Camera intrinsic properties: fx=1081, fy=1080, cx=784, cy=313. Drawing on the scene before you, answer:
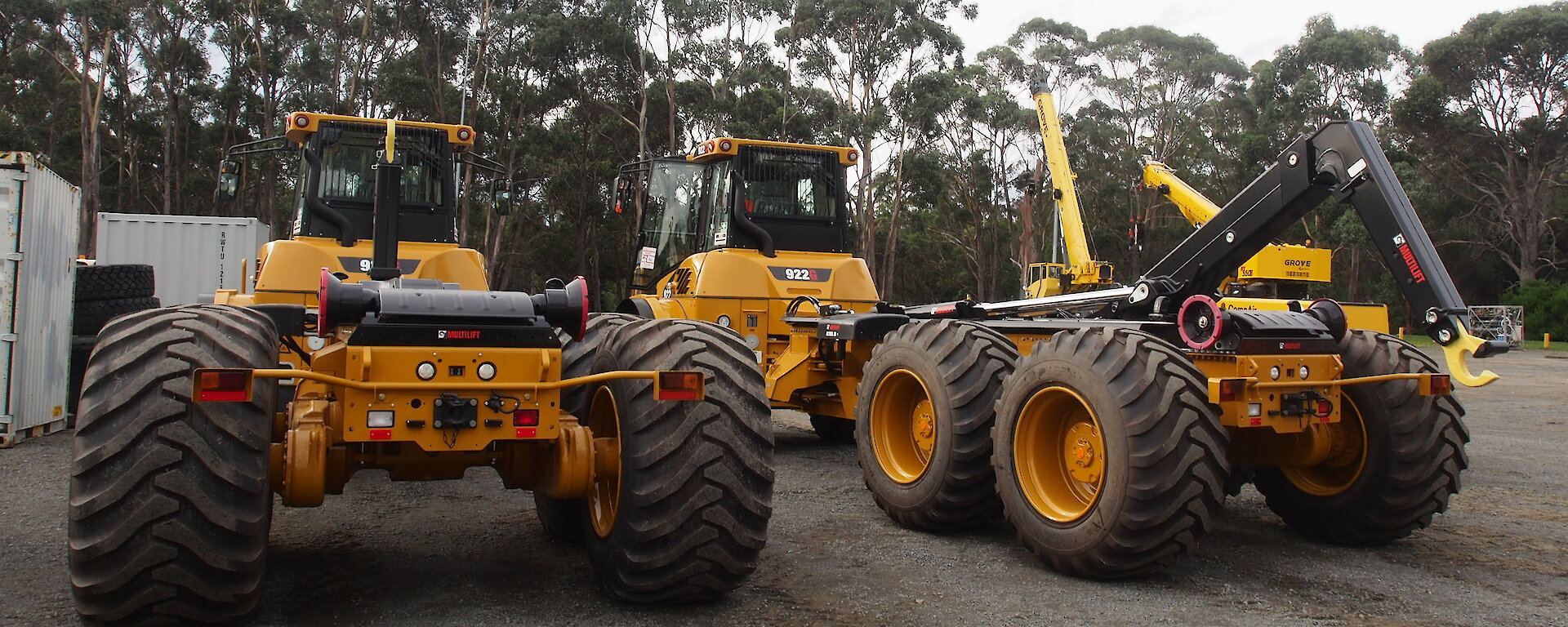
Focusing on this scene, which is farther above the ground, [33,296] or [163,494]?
[33,296]

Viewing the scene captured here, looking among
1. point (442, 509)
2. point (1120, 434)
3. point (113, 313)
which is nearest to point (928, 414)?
point (1120, 434)

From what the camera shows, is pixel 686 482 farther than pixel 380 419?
Yes

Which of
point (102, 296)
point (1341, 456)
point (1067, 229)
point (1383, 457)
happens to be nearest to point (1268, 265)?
point (1067, 229)

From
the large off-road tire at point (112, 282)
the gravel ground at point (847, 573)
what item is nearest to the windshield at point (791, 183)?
the gravel ground at point (847, 573)

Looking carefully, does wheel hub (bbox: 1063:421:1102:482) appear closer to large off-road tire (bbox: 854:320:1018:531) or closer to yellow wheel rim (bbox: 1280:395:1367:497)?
large off-road tire (bbox: 854:320:1018:531)

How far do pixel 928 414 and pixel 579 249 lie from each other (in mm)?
34007

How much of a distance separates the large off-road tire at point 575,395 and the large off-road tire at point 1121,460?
231 cm

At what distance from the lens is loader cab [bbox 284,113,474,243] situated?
8.74 meters

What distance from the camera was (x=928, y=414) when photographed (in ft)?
23.6

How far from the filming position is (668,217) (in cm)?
1120

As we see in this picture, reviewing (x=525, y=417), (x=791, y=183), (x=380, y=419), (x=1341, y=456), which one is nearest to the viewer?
(x=380, y=419)

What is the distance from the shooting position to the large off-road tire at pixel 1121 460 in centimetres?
520

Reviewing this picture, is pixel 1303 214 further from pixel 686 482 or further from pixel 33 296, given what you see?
pixel 33 296

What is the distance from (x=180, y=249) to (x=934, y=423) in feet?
48.6
